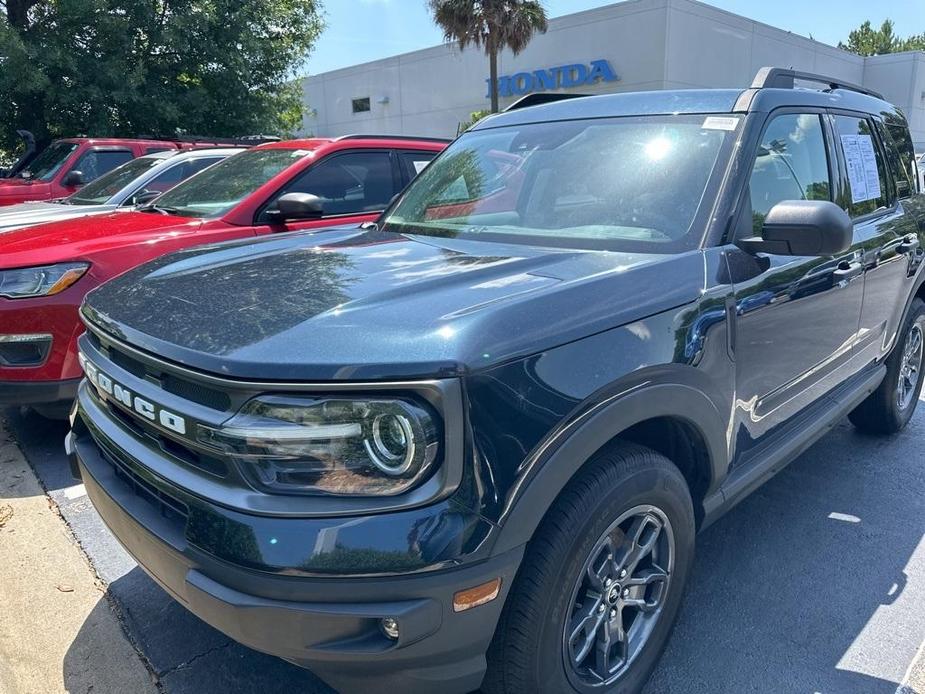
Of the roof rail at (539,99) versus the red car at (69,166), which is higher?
the roof rail at (539,99)

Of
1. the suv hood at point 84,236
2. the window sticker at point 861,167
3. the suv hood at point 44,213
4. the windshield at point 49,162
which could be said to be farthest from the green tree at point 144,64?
the window sticker at point 861,167

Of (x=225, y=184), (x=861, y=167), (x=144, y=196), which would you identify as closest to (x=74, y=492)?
(x=225, y=184)

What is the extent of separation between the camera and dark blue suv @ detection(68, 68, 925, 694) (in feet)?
5.12

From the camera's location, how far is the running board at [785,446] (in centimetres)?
244

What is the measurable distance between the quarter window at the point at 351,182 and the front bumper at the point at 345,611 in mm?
3591

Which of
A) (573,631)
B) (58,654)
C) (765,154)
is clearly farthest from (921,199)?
(58,654)

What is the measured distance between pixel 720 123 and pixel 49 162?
10101 mm

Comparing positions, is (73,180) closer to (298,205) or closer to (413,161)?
(413,161)

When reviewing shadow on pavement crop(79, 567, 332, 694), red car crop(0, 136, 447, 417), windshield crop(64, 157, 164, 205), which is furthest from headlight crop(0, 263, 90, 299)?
windshield crop(64, 157, 164, 205)

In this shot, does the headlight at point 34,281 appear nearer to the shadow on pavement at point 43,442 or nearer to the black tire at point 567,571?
the shadow on pavement at point 43,442

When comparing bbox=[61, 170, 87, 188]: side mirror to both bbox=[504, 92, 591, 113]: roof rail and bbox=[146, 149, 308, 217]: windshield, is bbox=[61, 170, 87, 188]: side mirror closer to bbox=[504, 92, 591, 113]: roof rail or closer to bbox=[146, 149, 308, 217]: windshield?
bbox=[146, 149, 308, 217]: windshield

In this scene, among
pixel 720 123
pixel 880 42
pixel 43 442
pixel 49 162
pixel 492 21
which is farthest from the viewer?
pixel 880 42

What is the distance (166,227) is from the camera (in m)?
4.47

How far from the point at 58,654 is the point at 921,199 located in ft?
16.1
